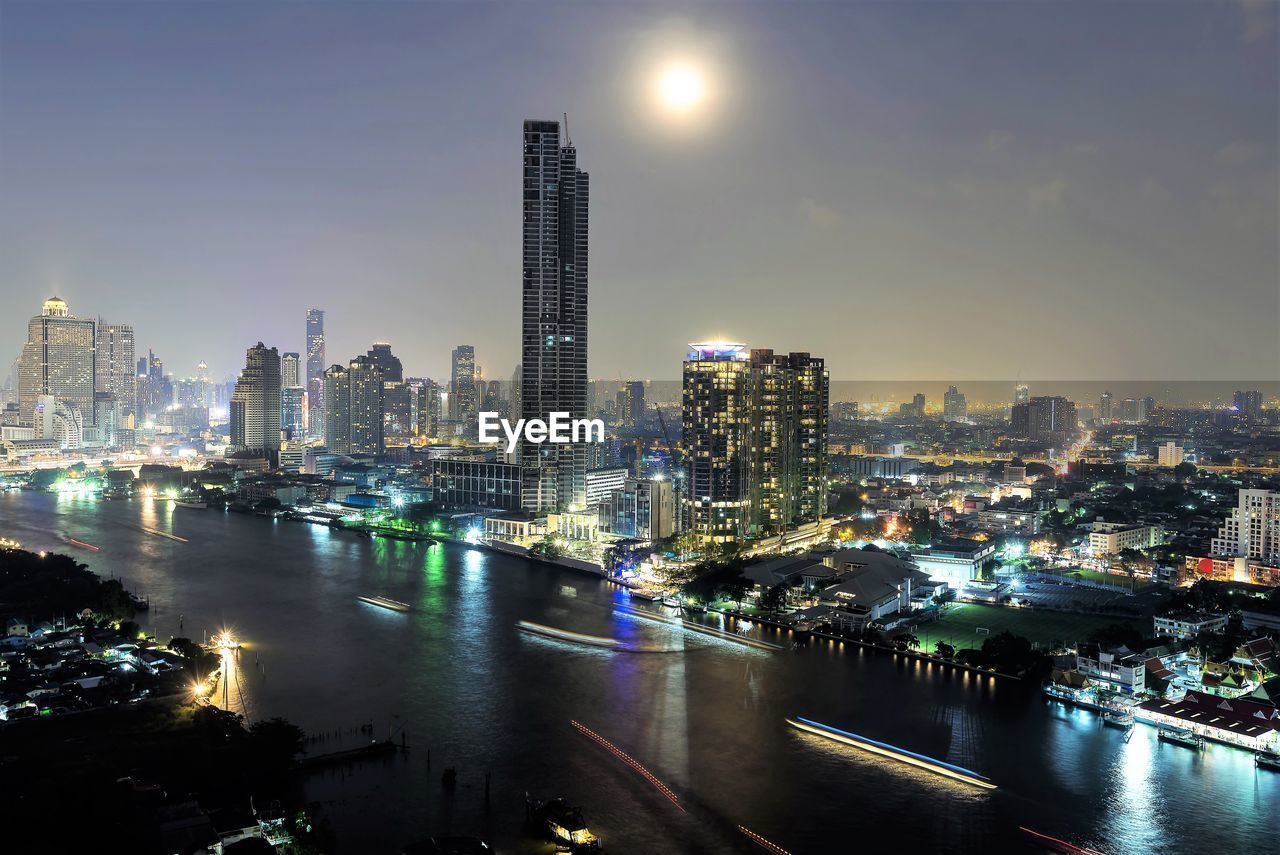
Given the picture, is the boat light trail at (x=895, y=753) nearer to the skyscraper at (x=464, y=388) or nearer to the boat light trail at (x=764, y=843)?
the boat light trail at (x=764, y=843)

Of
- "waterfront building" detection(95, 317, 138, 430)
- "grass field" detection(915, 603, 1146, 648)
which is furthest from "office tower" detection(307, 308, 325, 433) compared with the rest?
"grass field" detection(915, 603, 1146, 648)

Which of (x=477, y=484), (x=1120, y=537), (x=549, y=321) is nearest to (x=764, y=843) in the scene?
(x=1120, y=537)

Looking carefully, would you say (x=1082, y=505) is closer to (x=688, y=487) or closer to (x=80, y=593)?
(x=688, y=487)

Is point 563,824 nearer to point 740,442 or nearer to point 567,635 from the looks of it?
point 567,635

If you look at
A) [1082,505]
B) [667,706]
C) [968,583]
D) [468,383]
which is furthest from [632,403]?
[667,706]

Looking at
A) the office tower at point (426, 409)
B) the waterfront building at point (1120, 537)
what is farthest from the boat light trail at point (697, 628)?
the office tower at point (426, 409)

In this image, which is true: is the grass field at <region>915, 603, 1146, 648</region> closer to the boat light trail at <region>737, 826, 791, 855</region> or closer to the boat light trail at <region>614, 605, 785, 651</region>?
the boat light trail at <region>614, 605, 785, 651</region>
